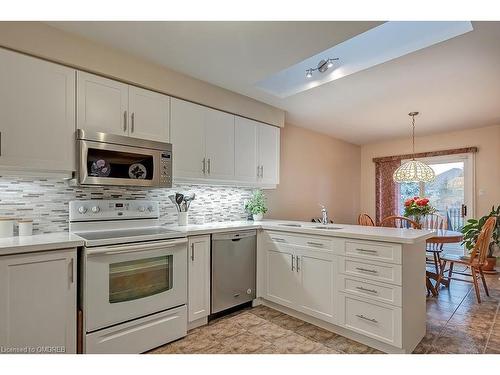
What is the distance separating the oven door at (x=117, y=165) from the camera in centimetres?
207

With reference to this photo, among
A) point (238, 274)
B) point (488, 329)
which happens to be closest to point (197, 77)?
point (238, 274)

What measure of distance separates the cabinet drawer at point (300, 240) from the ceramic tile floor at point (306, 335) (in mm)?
715

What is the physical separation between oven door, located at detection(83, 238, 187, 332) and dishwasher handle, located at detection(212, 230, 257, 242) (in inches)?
13.8

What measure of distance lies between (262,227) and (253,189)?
2.92 feet

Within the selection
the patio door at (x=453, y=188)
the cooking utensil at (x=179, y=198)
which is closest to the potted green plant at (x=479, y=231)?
the patio door at (x=453, y=188)

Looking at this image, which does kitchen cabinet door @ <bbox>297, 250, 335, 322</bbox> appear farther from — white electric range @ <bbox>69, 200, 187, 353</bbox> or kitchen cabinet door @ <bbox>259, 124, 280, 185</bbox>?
kitchen cabinet door @ <bbox>259, 124, 280, 185</bbox>

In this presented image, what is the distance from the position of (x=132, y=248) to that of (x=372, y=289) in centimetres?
178

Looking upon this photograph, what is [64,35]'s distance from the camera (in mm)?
1977

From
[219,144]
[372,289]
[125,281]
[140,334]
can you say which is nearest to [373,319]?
[372,289]

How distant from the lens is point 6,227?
1.85m

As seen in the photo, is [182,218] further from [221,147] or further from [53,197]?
[53,197]

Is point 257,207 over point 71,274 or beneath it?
over

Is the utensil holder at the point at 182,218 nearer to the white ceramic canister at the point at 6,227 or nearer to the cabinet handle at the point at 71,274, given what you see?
the cabinet handle at the point at 71,274

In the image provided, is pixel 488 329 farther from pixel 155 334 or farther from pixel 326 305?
pixel 155 334
